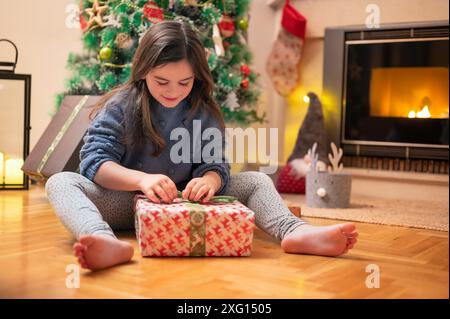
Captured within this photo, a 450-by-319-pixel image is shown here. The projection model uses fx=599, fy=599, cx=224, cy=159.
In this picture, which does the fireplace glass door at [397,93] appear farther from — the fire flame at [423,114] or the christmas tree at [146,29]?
the christmas tree at [146,29]

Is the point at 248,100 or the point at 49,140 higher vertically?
the point at 248,100

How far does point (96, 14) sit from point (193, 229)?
1.28m

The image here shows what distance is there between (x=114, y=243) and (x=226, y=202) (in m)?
0.27

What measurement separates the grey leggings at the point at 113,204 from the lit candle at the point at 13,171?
0.80m

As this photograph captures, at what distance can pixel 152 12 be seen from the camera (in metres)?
1.99

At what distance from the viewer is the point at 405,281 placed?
39.3 inches

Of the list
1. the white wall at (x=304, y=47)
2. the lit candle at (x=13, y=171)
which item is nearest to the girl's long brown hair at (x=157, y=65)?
the lit candle at (x=13, y=171)

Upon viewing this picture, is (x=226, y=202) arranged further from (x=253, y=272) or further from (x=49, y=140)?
(x=49, y=140)

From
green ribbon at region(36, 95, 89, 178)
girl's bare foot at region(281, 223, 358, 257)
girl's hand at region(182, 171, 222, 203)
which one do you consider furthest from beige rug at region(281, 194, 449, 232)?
green ribbon at region(36, 95, 89, 178)

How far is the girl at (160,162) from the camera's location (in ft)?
3.86

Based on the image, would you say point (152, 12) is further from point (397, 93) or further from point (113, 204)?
point (397, 93)

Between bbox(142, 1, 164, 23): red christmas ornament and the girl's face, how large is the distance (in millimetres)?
746
